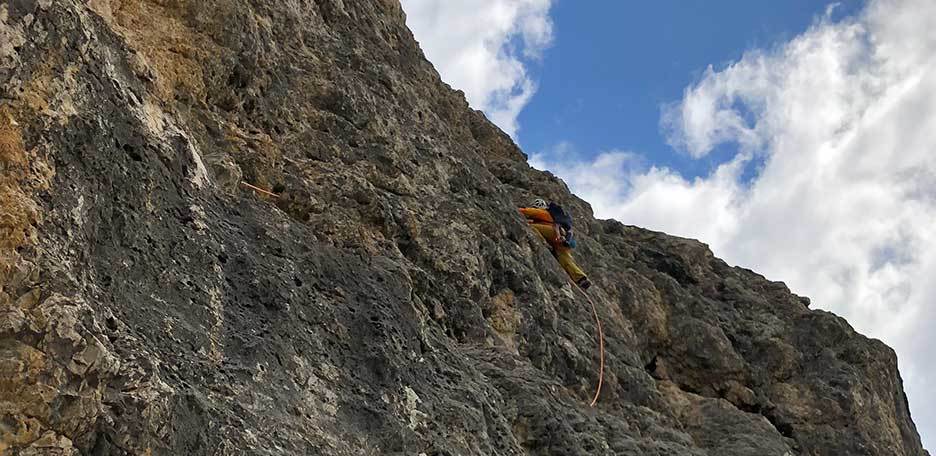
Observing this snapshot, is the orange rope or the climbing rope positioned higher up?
the climbing rope

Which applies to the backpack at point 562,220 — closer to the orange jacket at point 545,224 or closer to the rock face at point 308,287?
the orange jacket at point 545,224

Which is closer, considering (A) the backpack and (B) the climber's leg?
(B) the climber's leg

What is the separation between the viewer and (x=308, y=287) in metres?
8.61

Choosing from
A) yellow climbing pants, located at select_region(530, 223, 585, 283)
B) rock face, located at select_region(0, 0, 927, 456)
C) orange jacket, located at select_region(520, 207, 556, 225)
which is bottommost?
rock face, located at select_region(0, 0, 927, 456)

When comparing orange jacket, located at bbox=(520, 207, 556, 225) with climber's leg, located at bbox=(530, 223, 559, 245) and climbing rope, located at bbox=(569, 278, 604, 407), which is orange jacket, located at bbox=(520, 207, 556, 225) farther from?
climbing rope, located at bbox=(569, 278, 604, 407)

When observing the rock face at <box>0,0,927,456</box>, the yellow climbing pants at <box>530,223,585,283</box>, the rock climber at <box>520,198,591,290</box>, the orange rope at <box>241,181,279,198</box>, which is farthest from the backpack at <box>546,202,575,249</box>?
the orange rope at <box>241,181,279,198</box>

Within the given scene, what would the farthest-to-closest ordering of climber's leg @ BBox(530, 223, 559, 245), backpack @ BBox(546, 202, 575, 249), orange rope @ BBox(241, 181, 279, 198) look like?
backpack @ BBox(546, 202, 575, 249) → climber's leg @ BBox(530, 223, 559, 245) → orange rope @ BBox(241, 181, 279, 198)

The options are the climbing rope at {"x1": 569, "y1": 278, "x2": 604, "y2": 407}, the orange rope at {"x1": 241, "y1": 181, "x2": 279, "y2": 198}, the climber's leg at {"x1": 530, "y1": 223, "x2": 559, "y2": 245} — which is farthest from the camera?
the climber's leg at {"x1": 530, "y1": 223, "x2": 559, "y2": 245}

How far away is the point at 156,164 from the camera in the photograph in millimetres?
7488

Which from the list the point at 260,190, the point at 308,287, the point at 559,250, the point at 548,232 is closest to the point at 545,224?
the point at 548,232

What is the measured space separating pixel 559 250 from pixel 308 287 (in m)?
9.40

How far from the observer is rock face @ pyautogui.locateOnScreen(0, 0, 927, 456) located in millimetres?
5824

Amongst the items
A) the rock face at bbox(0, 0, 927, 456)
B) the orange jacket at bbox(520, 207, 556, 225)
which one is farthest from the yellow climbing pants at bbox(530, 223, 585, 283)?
the rock face at bbox(0, 0, 927, 456)

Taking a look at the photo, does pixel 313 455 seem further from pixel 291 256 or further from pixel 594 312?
pixel 594 312
